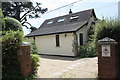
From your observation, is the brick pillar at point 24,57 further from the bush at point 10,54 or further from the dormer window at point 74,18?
the dormer window at point 74,18

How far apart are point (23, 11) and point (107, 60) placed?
24.4m

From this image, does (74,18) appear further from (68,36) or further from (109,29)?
(109,29)

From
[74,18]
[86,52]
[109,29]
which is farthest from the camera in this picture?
[74,18]

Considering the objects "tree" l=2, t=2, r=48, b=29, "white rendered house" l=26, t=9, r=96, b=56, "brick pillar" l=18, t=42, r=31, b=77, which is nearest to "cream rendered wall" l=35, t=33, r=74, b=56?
"white rendered house" l=26, t=9, r=96, b=56

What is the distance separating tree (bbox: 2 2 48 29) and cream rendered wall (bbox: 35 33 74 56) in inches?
418

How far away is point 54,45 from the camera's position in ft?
50.6

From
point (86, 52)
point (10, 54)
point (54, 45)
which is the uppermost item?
point (54, 45)

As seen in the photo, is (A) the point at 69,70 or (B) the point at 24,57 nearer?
(B) the point at 24,57

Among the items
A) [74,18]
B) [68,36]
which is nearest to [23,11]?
[74,18]

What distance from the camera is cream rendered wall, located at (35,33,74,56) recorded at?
544 inches

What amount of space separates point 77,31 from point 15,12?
16.4 m

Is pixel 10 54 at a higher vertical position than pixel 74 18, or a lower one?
lower

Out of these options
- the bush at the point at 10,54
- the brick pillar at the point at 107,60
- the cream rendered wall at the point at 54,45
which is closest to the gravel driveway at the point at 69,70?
the brick pillar at the point at 107,60

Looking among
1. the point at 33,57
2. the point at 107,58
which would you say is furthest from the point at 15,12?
the point at 107,58
